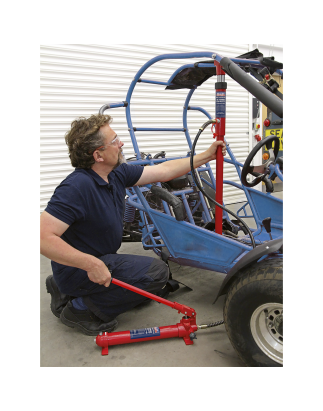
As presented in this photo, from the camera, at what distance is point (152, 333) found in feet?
6.56

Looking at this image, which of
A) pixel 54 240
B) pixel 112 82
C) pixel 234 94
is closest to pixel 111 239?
pixel 54 240

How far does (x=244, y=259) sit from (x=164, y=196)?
957 mm

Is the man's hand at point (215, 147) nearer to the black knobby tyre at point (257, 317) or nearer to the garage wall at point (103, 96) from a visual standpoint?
the black knobby tyre at point (257, 317)

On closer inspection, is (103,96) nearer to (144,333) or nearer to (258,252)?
(144,333)

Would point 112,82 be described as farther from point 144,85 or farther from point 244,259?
point 244,259

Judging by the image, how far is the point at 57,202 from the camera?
6.16 feet

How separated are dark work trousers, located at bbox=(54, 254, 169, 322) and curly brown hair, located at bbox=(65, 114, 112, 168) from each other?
0.69m

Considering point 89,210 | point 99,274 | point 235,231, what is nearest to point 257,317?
point 99,274

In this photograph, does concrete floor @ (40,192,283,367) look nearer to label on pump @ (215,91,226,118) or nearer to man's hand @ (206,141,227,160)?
man's hand @ (206,141,227,160)

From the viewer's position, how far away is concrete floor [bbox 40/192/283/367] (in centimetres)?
189

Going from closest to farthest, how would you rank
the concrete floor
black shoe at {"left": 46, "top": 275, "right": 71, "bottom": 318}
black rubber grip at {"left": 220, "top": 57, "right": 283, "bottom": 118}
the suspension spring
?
black rubber grip at {"left": 220, "top": 57, "right": 283, "bottom": 118}, the concrete floor, black shoe at {"left": 46, "top": 275, "right": 71, "bottom": 318}, the suspension spring

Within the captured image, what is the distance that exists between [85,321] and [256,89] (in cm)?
188

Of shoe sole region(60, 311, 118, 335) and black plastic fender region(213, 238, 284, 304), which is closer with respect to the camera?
black plastic fender region(213, 238, 284, 304)

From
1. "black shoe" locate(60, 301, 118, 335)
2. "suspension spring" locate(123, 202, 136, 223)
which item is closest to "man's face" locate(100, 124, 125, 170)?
"black shoe" locate(60, 301, 118, 335)
